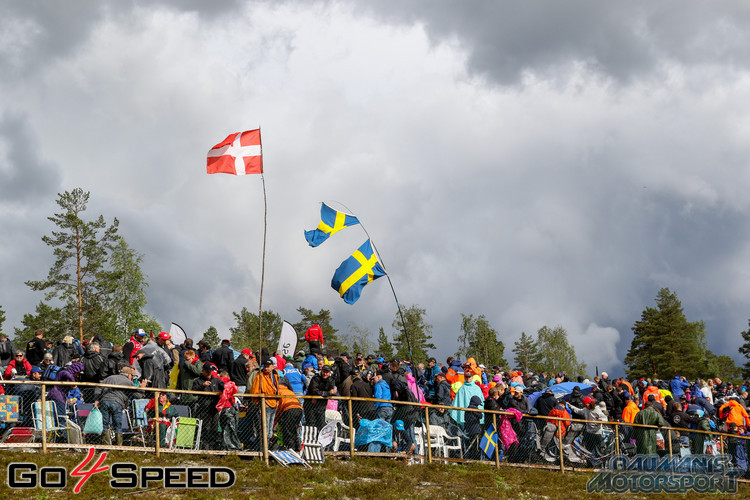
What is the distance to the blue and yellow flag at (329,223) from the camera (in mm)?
20000

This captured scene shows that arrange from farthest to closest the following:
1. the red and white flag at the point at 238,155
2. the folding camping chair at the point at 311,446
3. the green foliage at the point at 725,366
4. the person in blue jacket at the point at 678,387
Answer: the green foliage at the point at 725,366 < the person in blue jacket at the point at 678,387 < the red and white flag at the point at 238,155 < the folding camping chair at the point at 311,446

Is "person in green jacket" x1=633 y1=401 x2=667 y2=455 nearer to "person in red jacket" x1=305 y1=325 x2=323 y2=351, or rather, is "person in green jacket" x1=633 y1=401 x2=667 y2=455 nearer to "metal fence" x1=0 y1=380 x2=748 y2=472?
"metal fence" x1=0 y1=380 x2=748 y2=472

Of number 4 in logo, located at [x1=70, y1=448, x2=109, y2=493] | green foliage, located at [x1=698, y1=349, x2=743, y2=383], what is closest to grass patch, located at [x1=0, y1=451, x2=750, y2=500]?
number 4 in logo, located at [x1=70, y1=448, x2=109, y2=493]

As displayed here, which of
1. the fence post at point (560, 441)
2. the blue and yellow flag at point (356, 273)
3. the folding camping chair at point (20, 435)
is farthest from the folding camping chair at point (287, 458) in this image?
the fence post at point (560, 441)

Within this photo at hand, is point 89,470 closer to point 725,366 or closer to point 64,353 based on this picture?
point 64,353

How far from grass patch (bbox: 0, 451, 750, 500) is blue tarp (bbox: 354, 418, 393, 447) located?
46 cm

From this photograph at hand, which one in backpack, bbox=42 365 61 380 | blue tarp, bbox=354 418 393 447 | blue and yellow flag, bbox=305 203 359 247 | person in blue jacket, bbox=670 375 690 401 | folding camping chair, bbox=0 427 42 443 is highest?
blue and yellow flag, bbox=305 203 359 247

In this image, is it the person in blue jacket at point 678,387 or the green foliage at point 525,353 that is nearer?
the person in blue jacket at point 678,387

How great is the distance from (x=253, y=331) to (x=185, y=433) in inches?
3398

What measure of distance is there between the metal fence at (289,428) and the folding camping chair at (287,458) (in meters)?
0.21

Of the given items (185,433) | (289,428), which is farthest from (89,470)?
(289,428)

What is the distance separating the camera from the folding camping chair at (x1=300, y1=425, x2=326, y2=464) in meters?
15.8

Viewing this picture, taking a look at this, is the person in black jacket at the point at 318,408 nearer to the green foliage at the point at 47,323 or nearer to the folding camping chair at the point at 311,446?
the folding camping chair at the point at 311,446

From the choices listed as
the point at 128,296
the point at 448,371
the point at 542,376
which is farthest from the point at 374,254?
the point at 128,296
